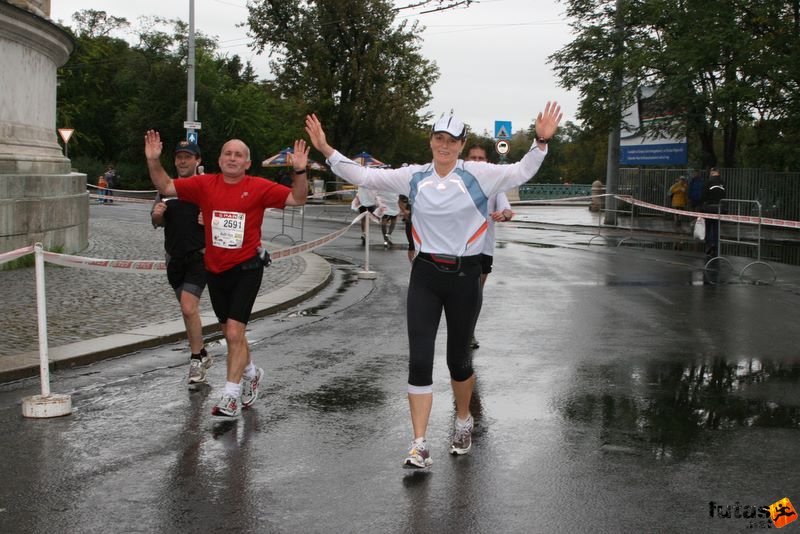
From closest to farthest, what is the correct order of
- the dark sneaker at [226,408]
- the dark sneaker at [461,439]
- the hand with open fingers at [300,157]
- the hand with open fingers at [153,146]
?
the dark sneaker at [461,439] → the hand with open fingers at [300,157] → the dark sneaker at [226,408] → the hand with open fingers at [153,146]

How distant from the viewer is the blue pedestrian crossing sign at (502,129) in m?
29.8

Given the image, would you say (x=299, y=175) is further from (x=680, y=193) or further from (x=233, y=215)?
(x=680, y=193)

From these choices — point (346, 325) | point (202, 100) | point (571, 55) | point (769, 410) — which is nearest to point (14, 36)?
point (346, 325)

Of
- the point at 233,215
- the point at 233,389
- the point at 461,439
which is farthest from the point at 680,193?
the point at 461,439

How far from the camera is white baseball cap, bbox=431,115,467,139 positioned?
531 centimetres

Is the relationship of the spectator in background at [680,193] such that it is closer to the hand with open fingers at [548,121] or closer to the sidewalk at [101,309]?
the sidewalk at [101,309]

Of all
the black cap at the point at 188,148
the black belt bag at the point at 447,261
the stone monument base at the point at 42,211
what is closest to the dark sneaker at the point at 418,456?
the black belt bag at the point at 447,261

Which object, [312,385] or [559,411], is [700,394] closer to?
[559,411]

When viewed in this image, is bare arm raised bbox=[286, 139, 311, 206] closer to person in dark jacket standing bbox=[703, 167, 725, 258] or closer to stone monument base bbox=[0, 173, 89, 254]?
stone monument base bbox=[0, 173, 89, 254]

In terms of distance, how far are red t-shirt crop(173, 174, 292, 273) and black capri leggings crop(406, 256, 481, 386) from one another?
144 cm

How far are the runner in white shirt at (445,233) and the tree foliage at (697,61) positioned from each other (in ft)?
72.0

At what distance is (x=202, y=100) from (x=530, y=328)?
172ft

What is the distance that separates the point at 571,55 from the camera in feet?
101

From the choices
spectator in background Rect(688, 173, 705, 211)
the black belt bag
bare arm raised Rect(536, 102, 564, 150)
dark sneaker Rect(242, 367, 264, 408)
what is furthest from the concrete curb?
spectator in background Rect(688, 173, 705, 211)
